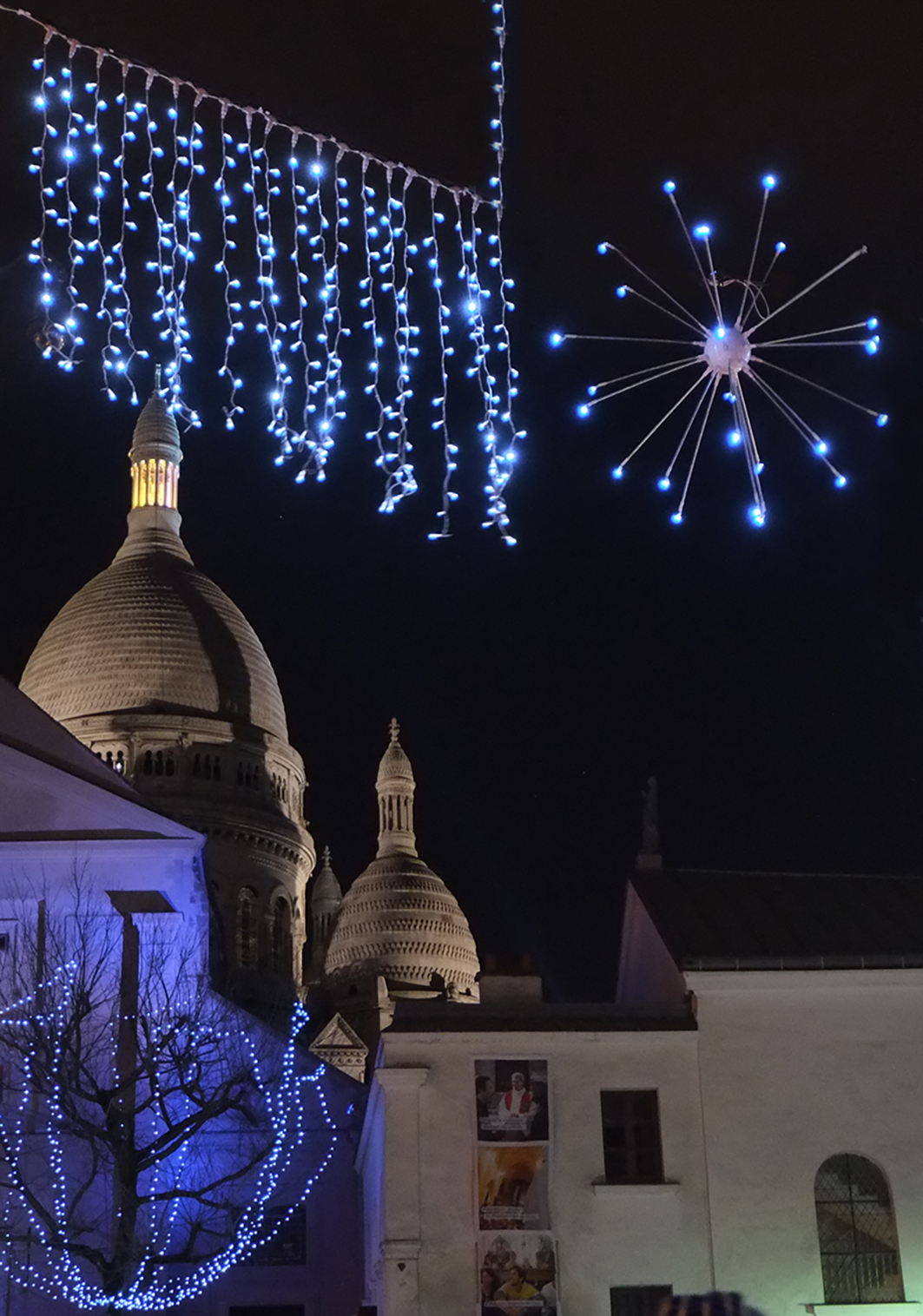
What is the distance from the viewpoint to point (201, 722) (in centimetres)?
7950

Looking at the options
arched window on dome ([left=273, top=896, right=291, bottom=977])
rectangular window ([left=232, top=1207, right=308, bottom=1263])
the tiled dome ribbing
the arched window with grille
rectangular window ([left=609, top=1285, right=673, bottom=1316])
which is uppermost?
the tiled dome ribbing

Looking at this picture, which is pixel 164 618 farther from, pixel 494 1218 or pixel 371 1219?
pixel 494 1218

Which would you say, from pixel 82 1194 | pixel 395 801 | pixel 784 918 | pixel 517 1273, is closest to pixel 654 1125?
pixel 517 1273

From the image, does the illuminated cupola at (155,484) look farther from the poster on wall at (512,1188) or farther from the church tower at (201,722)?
the poster on wall at (512,1188)

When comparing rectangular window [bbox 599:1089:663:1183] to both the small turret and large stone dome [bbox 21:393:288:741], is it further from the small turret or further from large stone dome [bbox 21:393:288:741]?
the small turret

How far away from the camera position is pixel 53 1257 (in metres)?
31.0

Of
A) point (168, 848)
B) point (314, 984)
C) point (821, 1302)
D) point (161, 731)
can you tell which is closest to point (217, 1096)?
point (168, 848)

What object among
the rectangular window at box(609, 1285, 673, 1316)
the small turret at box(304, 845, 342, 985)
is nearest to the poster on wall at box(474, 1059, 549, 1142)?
the rectangular window at box(609, 1285, 673, 1316)

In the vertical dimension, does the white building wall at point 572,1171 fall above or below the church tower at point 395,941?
below

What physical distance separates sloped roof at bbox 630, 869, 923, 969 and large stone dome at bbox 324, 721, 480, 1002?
170 ft

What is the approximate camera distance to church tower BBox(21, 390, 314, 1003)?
7750 cm

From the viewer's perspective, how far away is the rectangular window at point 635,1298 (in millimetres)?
27078

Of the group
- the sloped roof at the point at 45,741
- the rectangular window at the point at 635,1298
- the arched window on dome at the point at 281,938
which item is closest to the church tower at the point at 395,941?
the arched window on dome at the point at 281,938

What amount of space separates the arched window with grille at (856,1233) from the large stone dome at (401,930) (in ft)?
187
